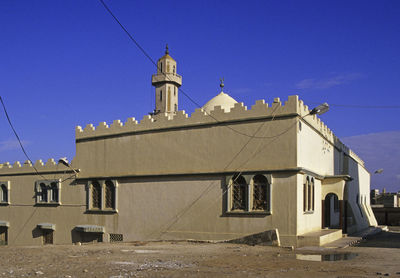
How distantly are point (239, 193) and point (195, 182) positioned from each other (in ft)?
6.75

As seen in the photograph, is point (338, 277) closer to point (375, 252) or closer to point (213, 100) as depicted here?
point (375, 252)

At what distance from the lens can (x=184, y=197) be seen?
1938cm

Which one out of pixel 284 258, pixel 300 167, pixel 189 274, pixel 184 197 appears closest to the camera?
pixel 189 274

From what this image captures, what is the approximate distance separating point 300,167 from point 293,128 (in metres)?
1.45

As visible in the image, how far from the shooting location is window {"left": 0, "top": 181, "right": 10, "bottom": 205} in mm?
27258

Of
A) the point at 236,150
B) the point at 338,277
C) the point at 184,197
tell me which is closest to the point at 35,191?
the point at 184,197

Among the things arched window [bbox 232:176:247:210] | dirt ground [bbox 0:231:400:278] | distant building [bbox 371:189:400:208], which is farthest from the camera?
distant building [bbox 371:189:400:208]

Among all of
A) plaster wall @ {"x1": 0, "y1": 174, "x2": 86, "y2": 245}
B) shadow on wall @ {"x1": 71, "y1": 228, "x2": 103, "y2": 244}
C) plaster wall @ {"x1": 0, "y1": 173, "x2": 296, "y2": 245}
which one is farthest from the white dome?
shadow on wall @ {"x1": 71, "y1": 228, "x2": 103, "y2": 244}

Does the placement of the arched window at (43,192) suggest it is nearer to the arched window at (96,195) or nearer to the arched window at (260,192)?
the arched window at (96,195)

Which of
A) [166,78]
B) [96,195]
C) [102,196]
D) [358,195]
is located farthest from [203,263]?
[166,78]

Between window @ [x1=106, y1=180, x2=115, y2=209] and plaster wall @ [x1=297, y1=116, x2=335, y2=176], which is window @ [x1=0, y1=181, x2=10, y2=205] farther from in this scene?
plaster wall @ [x1=297, y1=116, x2=335, y2=176]

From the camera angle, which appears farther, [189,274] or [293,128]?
[293,128]

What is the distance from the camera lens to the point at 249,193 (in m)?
17.6

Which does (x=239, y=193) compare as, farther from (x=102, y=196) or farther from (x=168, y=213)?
(x=102, y=196)
